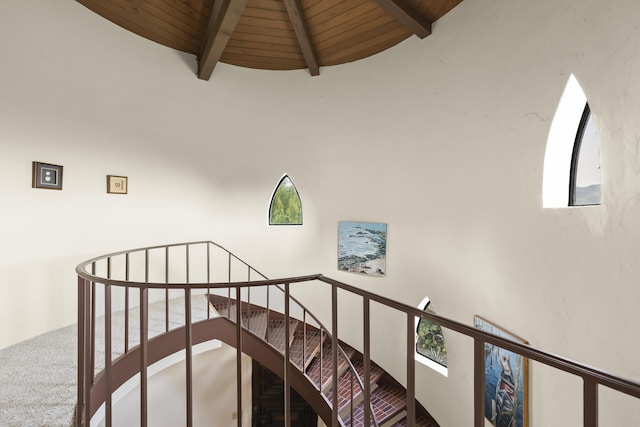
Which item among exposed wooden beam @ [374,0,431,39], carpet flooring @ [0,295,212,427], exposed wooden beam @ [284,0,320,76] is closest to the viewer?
carpet flooring @ [0,295,212,427]

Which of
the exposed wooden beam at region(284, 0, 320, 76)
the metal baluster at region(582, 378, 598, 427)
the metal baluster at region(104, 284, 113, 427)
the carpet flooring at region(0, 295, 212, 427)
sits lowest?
the carpet flooring at region(0, 295, 212, 427)

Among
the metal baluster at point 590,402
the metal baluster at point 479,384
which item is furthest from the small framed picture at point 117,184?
the metal baluster at point 590,402

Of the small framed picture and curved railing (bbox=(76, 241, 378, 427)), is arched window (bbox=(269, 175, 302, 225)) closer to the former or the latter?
curved railing (bbox=(76, 241, 378, 427))

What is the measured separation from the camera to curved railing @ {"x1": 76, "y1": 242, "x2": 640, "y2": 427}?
35.6 inches

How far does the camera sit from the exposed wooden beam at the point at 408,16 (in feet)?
10.0

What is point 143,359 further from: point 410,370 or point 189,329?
point 410,370

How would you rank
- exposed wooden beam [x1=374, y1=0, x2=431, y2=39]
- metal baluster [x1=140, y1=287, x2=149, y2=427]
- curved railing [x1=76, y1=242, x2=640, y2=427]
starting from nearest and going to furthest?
1. curved railing [x1=76, y1=242, x2=640, y2=427]
2. metal baluster [x1=140, y1=287, x2=149, y2=427]
3. exposed wooden beam [x1=374, y1=0, x2=431, y2=39]

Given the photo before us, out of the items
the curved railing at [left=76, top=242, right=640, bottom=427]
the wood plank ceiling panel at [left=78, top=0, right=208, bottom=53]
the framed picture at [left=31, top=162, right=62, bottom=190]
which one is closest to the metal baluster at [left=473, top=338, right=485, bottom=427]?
the curved railing at [left=76, top=242, right=640, bottom=427]

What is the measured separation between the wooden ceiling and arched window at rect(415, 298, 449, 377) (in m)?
2.99

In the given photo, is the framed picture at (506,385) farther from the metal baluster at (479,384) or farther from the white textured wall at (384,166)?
the metal baluster at (479,384)

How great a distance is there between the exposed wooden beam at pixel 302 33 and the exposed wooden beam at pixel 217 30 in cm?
57

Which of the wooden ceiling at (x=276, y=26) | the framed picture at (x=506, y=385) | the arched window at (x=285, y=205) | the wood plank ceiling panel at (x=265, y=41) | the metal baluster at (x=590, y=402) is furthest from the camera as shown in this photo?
the arched window at (x=285, y=205)

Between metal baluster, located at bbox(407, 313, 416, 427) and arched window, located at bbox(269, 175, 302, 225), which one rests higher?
arched window, located at bbox(269, 175, 302, 225)

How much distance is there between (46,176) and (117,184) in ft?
2.09
